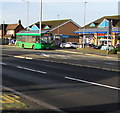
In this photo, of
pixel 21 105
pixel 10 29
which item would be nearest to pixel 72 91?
pixel 21 105

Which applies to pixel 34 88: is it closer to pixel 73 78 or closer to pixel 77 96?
pixel 77 96

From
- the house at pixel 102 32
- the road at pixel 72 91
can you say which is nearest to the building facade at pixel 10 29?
the house at pixel 102 32

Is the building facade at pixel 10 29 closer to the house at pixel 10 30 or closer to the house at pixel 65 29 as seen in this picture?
the house at pixel 10 30

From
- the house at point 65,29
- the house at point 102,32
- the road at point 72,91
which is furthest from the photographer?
the house at point 65,29

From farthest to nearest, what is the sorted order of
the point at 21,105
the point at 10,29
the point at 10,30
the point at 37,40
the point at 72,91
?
the point at 10,30, the point at 10,29, the point at 37,40, the point at 72,91, the point at 21,105

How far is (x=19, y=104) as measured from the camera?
6641 mm

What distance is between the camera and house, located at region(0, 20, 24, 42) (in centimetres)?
9155

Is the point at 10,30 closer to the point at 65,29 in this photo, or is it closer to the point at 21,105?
the point at 65,29

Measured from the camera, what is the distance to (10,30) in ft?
308

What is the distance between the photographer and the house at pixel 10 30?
9155cm

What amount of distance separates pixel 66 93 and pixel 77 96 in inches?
21.9

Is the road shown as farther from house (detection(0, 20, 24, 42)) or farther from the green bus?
house (detection(0, 20, 24, 42))

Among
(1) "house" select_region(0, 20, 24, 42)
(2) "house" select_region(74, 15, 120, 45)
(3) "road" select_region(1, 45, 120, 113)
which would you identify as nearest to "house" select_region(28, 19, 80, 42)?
(2) "house" select_region(74, 15, 120, 45)

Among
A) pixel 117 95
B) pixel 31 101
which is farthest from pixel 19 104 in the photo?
pixel 117 95
